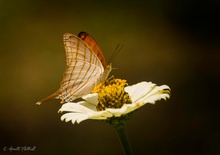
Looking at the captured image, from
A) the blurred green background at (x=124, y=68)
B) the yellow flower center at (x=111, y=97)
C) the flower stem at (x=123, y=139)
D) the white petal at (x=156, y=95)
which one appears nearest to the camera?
the flower stem at (x=123, y=139)

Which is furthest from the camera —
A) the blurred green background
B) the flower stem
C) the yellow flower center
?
the blurred green background

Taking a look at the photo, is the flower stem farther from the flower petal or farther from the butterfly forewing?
the butterfly forewing

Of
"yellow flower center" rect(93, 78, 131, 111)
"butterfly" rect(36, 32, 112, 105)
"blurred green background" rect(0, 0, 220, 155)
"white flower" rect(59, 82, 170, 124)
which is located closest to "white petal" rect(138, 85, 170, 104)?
"white flower" rect(59, 82, 170, 124)

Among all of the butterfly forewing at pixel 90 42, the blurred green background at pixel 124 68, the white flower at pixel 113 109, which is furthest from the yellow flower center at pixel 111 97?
the blurred green background at pixel 124 68

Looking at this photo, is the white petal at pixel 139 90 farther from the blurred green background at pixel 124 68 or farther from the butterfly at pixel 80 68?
the blurred green background at pixel 124 68

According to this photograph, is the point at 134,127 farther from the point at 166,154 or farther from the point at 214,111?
the point at 214,111

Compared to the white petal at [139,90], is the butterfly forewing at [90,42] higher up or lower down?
higher up

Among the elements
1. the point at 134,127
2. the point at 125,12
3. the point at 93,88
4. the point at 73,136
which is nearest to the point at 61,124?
the point at 73,136

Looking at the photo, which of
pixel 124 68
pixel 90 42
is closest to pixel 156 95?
pixel 90 42
